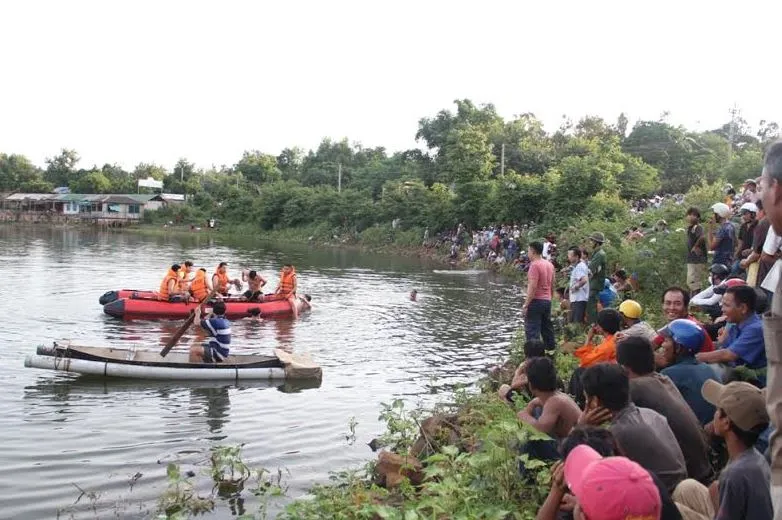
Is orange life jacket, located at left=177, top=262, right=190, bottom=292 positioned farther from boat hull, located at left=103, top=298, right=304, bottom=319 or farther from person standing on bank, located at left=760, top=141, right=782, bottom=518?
person standing on bank, located at left=760, top=141, right=782, bottom=518

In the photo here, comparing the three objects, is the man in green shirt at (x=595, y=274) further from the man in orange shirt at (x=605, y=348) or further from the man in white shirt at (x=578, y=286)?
the man in orange shirt at (x=605, y=348)

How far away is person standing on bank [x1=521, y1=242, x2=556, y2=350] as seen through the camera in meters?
10.3

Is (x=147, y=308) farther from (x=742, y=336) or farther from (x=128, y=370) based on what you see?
(x=742, y=336)

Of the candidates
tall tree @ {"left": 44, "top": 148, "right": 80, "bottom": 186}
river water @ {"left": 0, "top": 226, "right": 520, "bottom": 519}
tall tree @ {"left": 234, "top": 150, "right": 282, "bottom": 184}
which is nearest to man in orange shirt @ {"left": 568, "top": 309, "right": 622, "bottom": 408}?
river water @ {"left": 0, "top": 226, "right": 520, "bottom": 519}

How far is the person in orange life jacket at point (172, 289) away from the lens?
1783 cm

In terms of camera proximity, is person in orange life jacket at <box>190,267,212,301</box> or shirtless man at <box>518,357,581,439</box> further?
person in orange life jacket at <box>190,267,212,301</box>

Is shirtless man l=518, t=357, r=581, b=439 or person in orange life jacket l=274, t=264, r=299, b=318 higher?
shirtless man l=518, t=357, r=581, b=439

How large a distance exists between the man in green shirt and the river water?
225cm

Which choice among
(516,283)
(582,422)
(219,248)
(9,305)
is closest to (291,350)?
(9,305)

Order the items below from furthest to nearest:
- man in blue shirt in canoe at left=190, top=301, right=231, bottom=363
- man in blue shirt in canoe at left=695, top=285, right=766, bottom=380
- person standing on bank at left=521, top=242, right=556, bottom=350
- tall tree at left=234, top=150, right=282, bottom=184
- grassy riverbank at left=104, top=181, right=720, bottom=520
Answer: tall tree at left=234, top=150, right=282, bottom=184
man in blue shirt in canoe at left=190, top=301, right=231, bottom=363
person standing on bank at left=521, top=242, right=556, bottom=350
man in blue shirt in canoe at left=695, top=285, right=766, bottom=380
grassy riverbank at left=104, top=181, right=720, bottom=520

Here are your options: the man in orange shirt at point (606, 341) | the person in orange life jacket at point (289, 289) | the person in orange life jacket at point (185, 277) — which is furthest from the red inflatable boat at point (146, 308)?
the man in orange shirt at point (606, 341)

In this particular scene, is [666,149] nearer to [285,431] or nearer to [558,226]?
[558,226]

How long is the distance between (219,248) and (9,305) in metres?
26.5

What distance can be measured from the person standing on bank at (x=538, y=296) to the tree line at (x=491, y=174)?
20.2 metres
